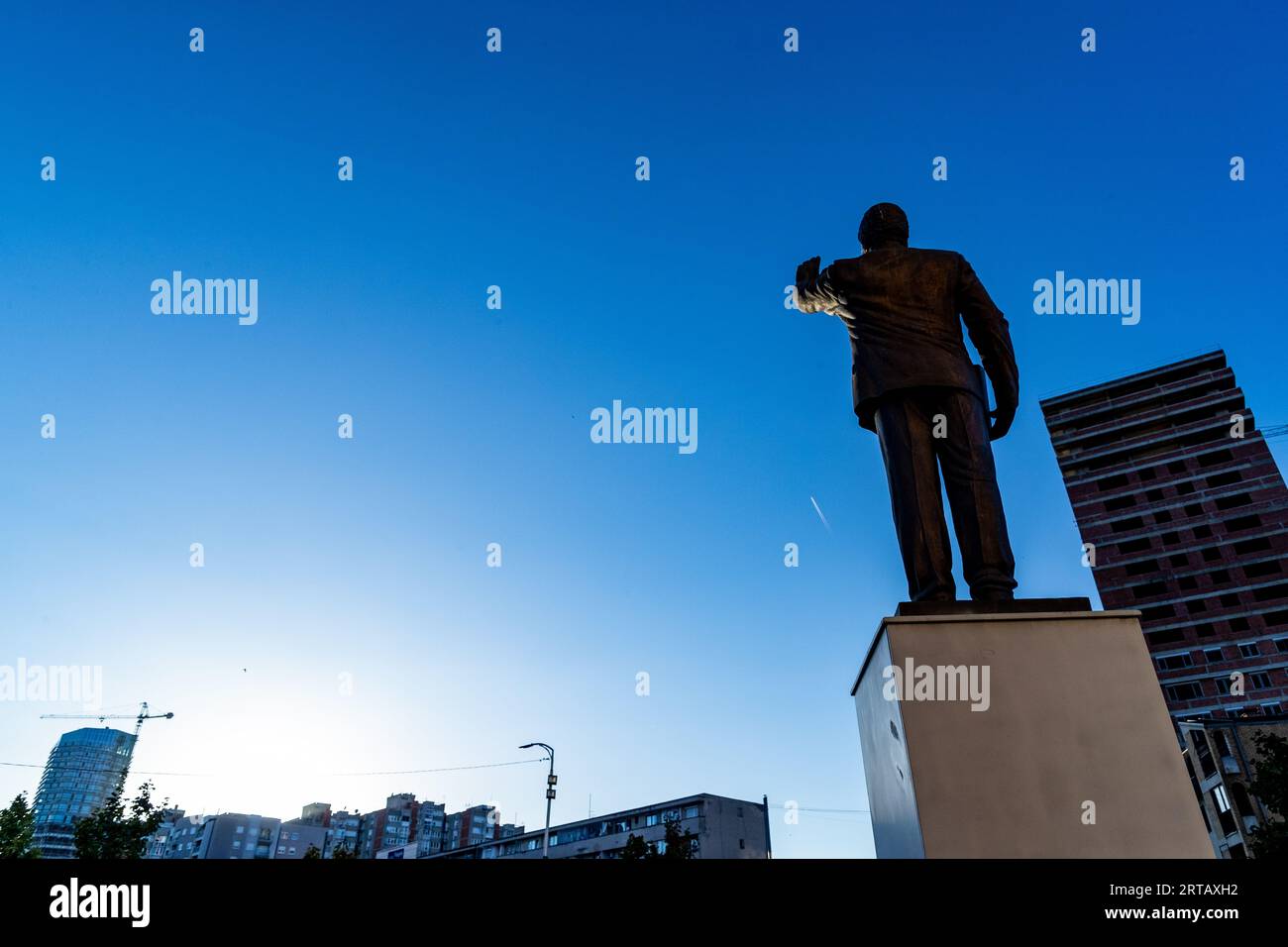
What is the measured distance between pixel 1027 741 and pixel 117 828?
168 feet

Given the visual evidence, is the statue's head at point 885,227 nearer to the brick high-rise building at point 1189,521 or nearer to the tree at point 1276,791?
the tree at point 1276,791

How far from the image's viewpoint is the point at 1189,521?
71.2m

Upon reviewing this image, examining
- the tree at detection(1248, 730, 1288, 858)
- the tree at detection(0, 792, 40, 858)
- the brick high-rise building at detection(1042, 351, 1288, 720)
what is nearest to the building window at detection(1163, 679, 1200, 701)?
the brick high-rise building at detection(1042, 351, 1288, 720)

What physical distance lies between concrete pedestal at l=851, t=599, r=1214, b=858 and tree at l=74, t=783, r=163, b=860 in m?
47.7

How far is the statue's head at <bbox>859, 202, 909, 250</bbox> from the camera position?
17.3ft

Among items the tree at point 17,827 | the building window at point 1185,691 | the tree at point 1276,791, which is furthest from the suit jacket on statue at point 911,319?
the building window at point 1185,691

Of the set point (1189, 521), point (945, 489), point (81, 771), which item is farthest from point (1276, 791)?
point (81, 771)

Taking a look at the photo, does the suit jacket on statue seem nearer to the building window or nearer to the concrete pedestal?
the concrete pedestal

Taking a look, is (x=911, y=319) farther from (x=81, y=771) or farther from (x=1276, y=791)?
(x=81, y=771)

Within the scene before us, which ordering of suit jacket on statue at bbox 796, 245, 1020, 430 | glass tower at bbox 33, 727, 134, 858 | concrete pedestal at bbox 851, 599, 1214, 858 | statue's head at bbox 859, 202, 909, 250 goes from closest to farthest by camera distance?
concrete pedestal at bbox 851, 599, 1214, 858 < suit jacket on statue at bbox 796, 245, 1020, 430 < statue's head at bbox 859, 202, 909, 250 < glass tower at bbox 33, 727, 134, 858

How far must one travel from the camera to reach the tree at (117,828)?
39.5 meters
